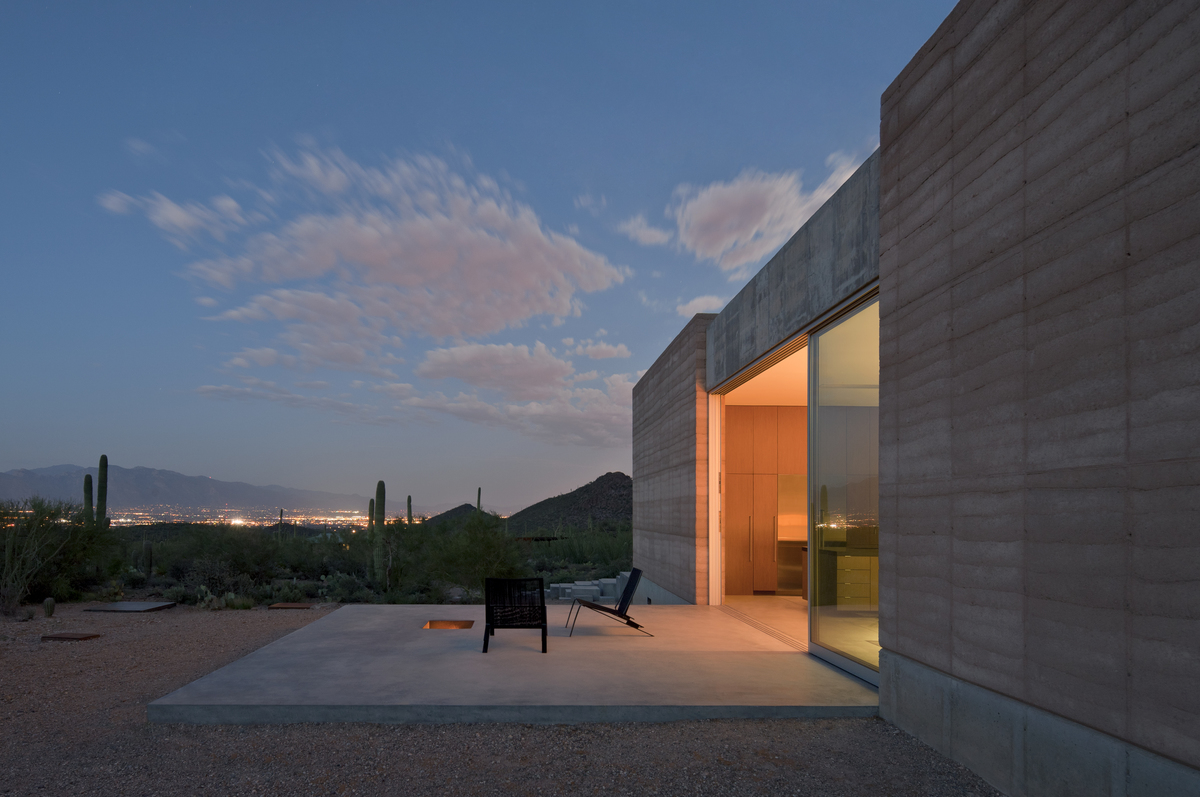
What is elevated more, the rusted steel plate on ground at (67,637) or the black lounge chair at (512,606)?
the black lounge chair at (512,606)

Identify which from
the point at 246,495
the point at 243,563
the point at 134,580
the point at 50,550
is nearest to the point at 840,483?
the point at 243,563

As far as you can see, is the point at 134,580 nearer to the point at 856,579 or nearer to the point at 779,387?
the point at 779,387

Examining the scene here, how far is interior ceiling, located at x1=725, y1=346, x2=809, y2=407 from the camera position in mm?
8055

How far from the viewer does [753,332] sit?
314 inches

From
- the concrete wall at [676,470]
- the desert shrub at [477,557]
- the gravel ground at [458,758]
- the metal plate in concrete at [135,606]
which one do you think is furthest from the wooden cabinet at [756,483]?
the metal plate in concrete at [135,606]

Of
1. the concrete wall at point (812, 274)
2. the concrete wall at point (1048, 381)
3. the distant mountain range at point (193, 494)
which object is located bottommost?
the distant mountain range at point (193, 494)

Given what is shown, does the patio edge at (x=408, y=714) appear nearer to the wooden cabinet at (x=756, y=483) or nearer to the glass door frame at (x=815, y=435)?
the glass door frame at (x=815, y=435)

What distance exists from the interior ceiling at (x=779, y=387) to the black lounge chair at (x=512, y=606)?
3635mm

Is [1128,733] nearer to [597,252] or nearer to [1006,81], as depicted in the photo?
[1006,81]

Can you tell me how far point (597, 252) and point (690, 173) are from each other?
16.0ft

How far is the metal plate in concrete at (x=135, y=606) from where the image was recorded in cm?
1028

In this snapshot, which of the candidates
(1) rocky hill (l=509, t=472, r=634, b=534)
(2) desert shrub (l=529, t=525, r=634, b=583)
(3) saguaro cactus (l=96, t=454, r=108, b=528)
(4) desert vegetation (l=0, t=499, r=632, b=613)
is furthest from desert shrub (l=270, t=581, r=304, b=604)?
(1) rocky hill (l=509, t=472, r=634, b=534)

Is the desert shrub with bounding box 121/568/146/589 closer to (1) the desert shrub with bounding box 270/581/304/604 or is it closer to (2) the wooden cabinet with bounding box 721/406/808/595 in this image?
(1) the desert shrub with bounding box 270/581/304/604

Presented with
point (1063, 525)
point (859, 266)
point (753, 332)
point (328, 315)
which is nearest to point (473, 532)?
point (753, 332)
